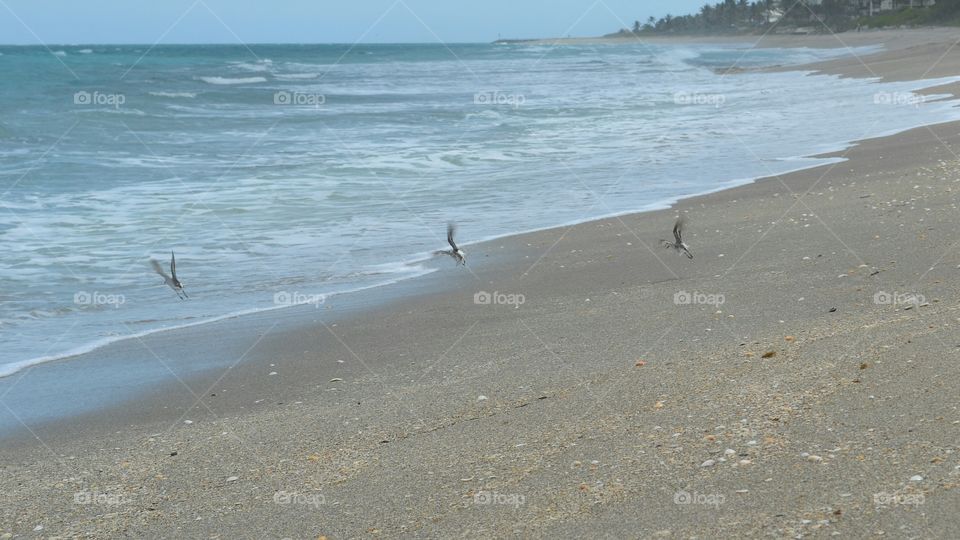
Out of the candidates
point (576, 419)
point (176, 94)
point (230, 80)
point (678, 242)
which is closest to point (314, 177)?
point (678, 242)

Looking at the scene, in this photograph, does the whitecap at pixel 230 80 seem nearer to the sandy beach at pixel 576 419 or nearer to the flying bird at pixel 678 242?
the flying bird at pixel 678 242

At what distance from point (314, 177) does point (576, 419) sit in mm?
11093

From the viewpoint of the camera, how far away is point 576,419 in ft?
16.0

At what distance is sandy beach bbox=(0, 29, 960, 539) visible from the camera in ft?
12.4

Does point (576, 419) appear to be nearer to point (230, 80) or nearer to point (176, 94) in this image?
point (176, 94)

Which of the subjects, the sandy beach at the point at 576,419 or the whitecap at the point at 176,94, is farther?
the whitecap at the point at 176,94

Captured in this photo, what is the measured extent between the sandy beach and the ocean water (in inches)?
64.2

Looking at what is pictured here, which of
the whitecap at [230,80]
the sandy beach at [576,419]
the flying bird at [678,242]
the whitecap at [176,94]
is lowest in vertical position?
the sandy beach at [576,419]

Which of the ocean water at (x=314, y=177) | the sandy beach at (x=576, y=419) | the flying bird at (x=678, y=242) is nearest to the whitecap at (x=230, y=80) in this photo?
the ocean water at (x=314, y=177)

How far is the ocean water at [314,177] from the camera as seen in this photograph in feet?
28.9

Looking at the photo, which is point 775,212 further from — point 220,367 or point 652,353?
point 220,367

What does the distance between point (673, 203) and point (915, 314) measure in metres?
5.99

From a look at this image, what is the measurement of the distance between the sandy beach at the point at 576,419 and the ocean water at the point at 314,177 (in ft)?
5.35

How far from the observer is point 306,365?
21.4 ft
